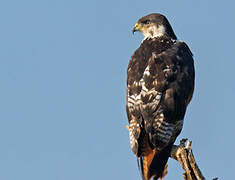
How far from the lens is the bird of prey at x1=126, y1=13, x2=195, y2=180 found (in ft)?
31.0

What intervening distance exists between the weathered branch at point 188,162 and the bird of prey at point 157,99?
0.54 metres

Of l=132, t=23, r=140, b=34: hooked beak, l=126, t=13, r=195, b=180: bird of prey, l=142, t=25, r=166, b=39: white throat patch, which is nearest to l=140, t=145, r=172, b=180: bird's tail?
l=126, t=13, r=195, b=180: bird of prey

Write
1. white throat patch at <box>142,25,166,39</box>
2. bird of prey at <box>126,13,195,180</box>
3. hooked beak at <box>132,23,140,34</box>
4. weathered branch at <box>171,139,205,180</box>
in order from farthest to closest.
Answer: hooked beak at <box>132,23,140,34</box> → white throat patch at <box>142,25,166,39</box> → bird of prey at <box>126,13,195,180</box> → weathered branch at <box>171,139,205,180</box>

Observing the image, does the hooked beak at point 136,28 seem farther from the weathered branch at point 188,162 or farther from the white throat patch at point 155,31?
the weathered branch at point 188,162

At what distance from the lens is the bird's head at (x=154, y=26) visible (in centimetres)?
1154

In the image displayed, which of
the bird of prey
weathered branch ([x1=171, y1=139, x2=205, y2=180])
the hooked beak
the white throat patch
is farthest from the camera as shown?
the hooked beak

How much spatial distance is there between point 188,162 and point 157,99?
1511mm

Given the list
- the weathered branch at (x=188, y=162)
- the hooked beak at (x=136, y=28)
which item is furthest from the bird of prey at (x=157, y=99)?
the hooked beak at (x=136, y=28)

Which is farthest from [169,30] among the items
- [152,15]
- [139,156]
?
[139,156]

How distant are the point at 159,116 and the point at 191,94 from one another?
129 cm

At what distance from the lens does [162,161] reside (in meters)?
9.50

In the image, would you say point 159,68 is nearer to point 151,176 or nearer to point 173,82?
point 173,82

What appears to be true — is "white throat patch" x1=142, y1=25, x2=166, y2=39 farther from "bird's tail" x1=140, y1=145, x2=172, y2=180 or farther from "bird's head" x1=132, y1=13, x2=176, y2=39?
"bird's tail" x1=140, y1=145, x2=172, y2=180

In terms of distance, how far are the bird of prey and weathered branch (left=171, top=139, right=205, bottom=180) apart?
1.77 feet
